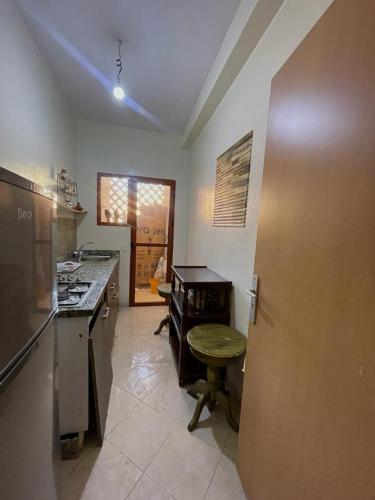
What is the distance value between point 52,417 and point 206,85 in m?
2.70

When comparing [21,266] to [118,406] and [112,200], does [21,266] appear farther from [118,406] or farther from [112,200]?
[112,200]

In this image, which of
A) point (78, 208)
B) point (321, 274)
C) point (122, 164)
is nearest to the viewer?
point (321, 274)

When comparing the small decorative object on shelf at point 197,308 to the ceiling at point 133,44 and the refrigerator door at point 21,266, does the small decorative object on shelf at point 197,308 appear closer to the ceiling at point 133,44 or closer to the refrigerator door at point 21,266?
the refrigerator door at point 21,266

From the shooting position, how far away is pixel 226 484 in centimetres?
118

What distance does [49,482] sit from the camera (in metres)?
0.78

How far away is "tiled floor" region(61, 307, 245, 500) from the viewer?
1.13 meters

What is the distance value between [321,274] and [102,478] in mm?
1516

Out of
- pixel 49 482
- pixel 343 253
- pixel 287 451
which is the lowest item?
pixel 49 482

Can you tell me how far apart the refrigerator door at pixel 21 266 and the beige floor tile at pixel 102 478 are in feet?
3.48

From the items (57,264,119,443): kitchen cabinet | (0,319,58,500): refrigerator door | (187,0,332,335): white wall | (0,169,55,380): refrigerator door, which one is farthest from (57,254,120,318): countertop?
(187,0,332,335): white wall

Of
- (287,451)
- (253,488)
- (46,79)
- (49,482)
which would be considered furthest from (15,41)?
(253,488)

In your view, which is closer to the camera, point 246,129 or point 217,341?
point 217,341

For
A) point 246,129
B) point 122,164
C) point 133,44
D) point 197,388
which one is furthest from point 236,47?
point 197,388

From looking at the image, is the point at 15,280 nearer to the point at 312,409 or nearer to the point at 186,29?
the point at 312,409
